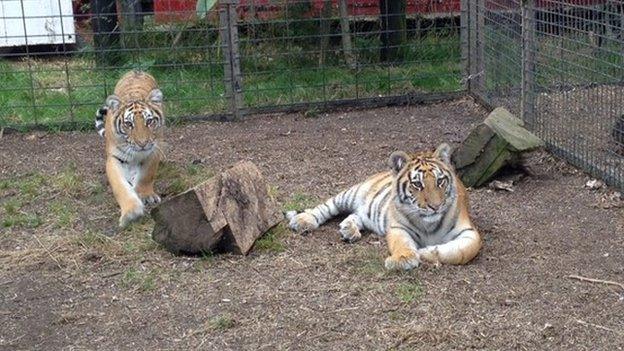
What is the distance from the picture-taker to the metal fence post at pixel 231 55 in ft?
30.3

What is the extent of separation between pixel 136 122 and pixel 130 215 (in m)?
0.77

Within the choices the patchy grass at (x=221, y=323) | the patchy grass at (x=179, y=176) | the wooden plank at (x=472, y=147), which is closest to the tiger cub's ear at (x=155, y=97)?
the patchy grass at (x=179, y=176)

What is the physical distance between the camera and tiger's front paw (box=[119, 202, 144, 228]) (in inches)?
258

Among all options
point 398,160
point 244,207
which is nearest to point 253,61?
point 244,207

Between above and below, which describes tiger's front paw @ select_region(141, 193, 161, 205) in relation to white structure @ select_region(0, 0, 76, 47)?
below

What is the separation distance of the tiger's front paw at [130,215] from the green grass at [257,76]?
3.03 meters

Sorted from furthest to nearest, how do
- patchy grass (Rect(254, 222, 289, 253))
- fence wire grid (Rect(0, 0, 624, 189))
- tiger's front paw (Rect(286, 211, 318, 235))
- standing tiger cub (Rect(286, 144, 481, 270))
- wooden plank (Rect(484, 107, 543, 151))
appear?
fence wire grid (Rect(0, 0, 624, 189)) → wooden plank (Rect(484, 107, 543, 151)) → tiger's front paw (Rect(286, 211, 318, 235)) → patchy grass (Rect(254, 222, 289, 253)) → standing tiger cub (Rect(286, 144, 481, 270))

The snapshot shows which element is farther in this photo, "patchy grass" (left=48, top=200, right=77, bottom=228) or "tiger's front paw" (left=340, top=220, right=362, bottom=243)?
"patchy grass" (left=48, top=200, right=77, bottom=228)

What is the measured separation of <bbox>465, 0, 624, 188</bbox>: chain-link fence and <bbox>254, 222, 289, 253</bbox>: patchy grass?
226 cm

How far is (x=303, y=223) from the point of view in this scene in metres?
6.34

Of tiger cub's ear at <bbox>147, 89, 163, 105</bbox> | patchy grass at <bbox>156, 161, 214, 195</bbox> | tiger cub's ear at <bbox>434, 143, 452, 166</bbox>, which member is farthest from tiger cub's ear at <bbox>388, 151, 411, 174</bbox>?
tiger cub's ear at <bbox>147, 89, 163, 105</bbox>

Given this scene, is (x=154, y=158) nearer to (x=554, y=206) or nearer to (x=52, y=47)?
(x=554, y=206)

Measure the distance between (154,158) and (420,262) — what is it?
234 centimetres

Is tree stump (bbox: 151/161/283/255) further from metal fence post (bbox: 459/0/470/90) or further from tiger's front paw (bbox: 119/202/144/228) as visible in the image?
metal fence post (bbox: 459/0/470/90)
